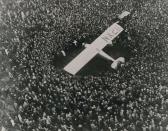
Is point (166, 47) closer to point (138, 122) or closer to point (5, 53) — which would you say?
point (138, 122)

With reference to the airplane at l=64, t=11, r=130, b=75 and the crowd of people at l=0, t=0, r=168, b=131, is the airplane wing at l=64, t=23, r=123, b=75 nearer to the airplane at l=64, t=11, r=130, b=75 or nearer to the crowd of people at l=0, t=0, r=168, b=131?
the airplane at l=64, t=11, r=130, b=75

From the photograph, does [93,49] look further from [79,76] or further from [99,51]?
[79,76]

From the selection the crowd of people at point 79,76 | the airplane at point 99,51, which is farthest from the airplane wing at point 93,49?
the crowd of people at point 79,76

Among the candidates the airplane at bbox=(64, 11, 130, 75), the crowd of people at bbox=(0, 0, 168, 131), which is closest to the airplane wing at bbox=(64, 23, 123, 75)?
the airplane at bbox=(64, 11, 130, 75)

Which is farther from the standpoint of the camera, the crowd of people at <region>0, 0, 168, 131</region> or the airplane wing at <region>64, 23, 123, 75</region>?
the airplane wing at <region>64, 23, 123, 75</region>

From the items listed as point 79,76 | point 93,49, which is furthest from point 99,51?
point 79,76
